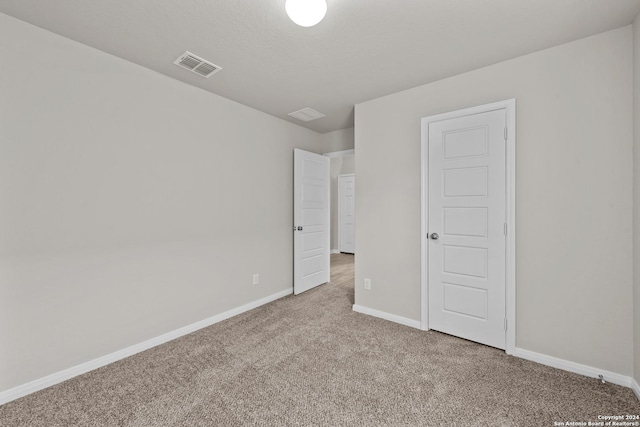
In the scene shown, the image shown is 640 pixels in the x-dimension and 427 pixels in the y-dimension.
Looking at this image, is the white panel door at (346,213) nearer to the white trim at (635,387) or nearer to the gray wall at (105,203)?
the gray wall at (105,203)

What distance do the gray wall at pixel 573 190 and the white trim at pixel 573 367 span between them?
33 millimetres

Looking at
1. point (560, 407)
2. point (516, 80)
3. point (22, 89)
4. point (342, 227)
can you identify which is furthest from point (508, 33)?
point (342, 227)

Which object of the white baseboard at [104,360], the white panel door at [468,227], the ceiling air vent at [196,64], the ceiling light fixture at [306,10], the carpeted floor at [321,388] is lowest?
the carpeted floor at [321,388]

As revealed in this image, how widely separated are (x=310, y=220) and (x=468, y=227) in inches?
86.6

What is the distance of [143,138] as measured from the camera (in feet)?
7.96

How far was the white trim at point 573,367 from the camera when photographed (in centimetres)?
188

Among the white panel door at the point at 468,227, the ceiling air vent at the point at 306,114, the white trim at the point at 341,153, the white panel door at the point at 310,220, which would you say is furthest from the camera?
the white trim at the point at 341,153

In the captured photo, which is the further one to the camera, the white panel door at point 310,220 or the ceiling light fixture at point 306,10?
the white panel door at point 310,220

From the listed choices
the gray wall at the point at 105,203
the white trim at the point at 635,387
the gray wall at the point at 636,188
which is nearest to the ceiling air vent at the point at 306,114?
the gray wall at the point at 105,203

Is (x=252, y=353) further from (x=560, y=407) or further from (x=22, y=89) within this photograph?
(x=22, y=89)

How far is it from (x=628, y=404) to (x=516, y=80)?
2401 mm

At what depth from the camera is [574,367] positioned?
204 centimetres

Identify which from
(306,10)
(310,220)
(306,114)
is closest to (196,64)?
(306,10)

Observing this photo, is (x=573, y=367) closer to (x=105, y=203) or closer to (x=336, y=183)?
(x=105, y=203)
